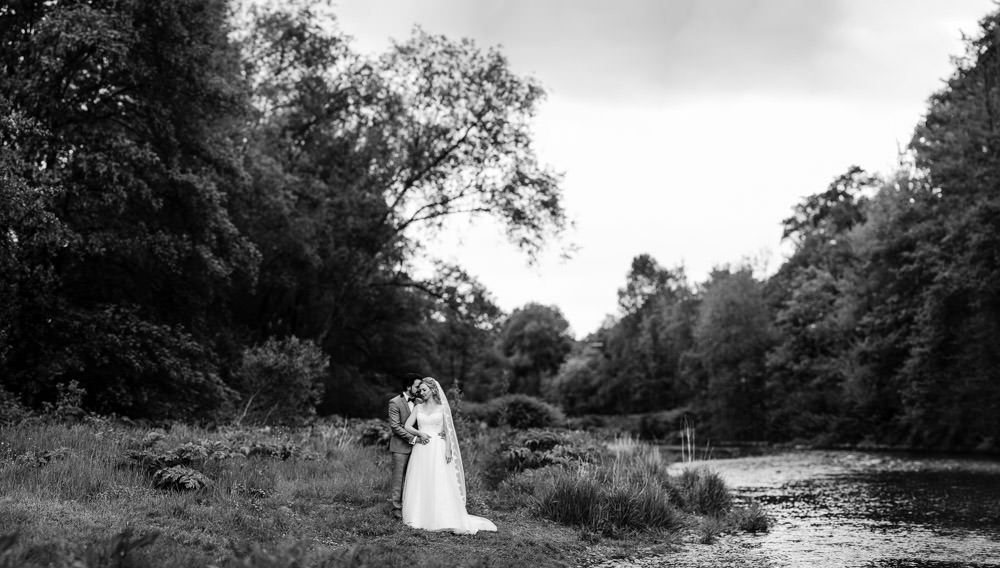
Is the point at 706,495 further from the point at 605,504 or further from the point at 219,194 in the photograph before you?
the point at 219,194

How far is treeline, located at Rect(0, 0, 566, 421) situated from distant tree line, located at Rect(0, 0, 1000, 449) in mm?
89

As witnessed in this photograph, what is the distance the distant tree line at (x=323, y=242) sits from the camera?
61.1 feet

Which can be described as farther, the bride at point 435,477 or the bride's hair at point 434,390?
the bride's hair at point 434,390

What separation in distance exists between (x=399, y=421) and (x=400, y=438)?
246 mm

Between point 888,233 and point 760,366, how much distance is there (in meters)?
20.7

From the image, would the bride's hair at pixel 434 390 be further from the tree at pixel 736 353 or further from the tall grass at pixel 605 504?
the tree at pixel 736 353

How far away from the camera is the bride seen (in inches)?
424

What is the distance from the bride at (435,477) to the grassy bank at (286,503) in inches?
13.0

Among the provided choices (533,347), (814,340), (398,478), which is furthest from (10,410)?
(533,347)

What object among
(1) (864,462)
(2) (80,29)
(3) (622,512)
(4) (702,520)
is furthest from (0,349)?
(1) (864,462)

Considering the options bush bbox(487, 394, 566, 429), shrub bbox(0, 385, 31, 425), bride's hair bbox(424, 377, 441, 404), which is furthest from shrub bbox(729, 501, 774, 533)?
bush bbox(487, 394, 566, 429)

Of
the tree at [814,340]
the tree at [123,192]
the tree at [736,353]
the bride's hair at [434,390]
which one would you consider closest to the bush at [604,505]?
the bride's hair at [434,390]

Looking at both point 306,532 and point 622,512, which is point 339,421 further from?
point 306,532

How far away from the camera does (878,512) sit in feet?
52.0
